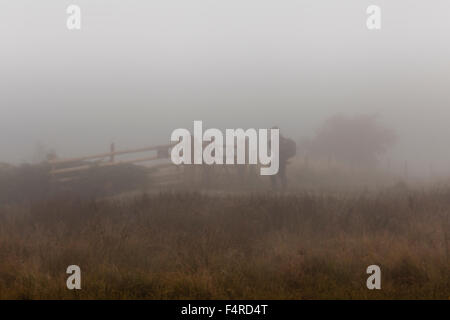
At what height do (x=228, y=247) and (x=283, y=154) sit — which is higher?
(x=283, y=154)

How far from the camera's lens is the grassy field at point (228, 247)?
5.60 meters

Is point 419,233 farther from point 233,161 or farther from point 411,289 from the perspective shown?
point 233,161

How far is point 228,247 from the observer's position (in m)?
7.79

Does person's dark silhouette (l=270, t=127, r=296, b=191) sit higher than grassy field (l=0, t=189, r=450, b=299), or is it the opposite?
person's dark silhouette (l=270, t=127, r=296, b=191)

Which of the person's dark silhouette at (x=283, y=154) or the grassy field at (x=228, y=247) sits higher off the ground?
the person's dark silhouette at (x=283, y=154)

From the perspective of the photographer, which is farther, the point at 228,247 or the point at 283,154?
the point at 283,154

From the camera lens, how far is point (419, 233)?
27.0 ft

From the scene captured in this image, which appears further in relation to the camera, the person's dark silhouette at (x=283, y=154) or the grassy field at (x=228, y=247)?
the person's dark silhouette at (x=283, y=154)

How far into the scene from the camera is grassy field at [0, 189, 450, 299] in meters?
5.60

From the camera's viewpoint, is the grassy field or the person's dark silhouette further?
the person's dark silhouette
